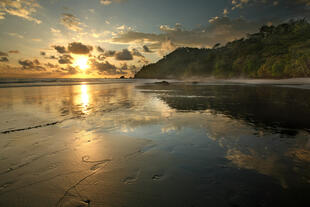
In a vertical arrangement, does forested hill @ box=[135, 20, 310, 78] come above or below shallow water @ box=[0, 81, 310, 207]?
above

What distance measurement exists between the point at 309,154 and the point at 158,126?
467 cm

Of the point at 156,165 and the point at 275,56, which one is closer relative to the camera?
the point at 156,165

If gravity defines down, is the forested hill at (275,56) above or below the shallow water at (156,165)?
above

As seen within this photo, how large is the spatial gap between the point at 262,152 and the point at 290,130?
9.39 feet

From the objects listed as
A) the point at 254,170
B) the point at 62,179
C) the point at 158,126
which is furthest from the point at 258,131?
the point at 62,179

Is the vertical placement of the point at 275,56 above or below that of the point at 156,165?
above

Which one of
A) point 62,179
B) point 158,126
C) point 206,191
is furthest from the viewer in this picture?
point 158,126

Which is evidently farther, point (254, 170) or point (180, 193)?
point (254, 170)

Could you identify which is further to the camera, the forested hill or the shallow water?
the forested hill

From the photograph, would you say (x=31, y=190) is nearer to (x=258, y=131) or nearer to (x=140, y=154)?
(x=140, y=154)

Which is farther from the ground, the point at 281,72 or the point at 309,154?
the point at 281,72

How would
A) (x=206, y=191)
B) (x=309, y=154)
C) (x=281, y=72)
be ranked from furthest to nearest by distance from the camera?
(x=281, y=72)
(x=309, y=154)
(x=206, y=191)

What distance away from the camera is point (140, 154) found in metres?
4.09

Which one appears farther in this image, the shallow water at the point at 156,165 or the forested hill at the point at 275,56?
the forested hill at the point at 275,56
